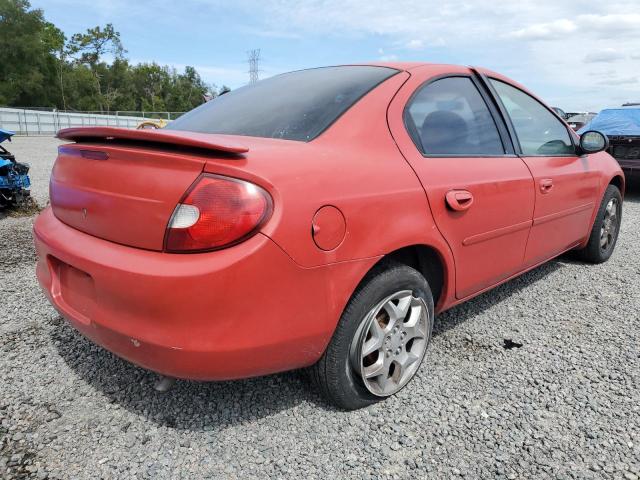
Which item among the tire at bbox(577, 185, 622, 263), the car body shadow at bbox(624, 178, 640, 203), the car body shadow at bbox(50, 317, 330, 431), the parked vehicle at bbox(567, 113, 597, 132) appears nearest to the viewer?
the car body shadow at bbox(50, 317, 330, 431)

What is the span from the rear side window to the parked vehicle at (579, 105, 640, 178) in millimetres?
5403

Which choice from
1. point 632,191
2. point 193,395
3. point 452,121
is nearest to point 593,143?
point 452,121

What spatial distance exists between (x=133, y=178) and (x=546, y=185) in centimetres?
247

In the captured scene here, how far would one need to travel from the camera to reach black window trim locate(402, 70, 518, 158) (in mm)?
2301

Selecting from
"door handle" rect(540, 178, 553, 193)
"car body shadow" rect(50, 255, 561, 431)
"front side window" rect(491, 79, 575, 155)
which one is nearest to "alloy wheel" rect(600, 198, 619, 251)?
"front side window" rect(491, 79, 575, 155)

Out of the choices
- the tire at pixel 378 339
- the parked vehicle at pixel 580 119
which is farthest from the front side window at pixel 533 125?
the parked vehicle at pixel 580 119

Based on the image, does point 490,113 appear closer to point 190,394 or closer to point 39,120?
point 190,394

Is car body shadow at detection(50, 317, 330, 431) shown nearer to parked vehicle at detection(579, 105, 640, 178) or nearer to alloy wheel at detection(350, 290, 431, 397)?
alloy wheel at detection(350, 290, 431, 397)

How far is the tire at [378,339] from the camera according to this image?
2000 millimetres

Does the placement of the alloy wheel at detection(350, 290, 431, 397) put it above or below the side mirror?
below

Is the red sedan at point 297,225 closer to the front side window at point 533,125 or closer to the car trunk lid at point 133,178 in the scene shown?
the car trunk lid at point 133,178

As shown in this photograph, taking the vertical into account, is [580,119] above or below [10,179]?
above

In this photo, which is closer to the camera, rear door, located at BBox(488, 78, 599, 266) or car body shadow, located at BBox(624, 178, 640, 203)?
rear door, located at BBox(488, 78, 599, 266)

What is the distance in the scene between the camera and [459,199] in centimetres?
236
